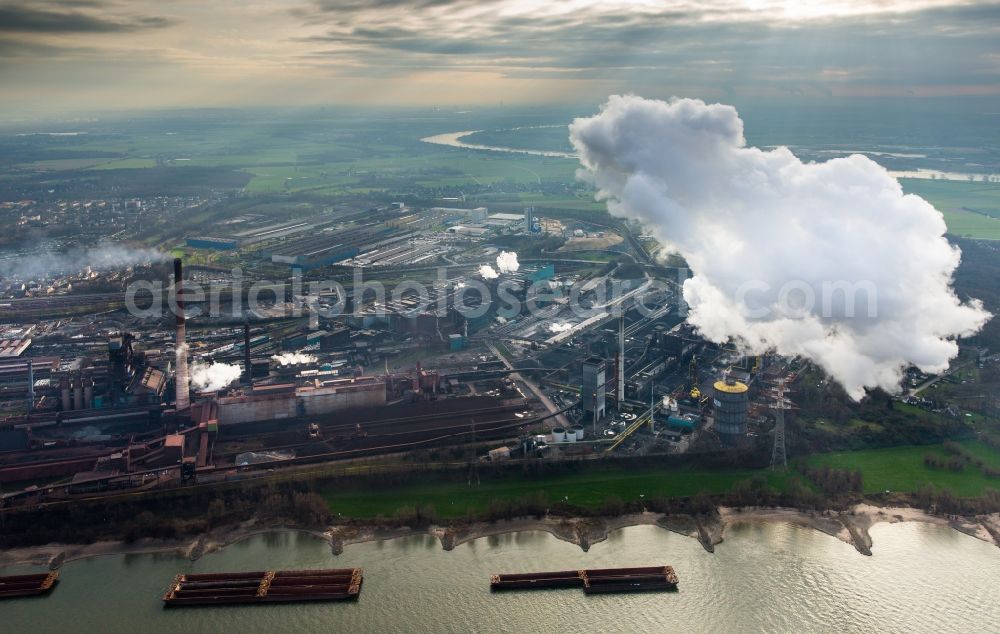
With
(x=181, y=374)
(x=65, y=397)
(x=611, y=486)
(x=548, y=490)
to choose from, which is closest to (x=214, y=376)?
(x=181, y=374)

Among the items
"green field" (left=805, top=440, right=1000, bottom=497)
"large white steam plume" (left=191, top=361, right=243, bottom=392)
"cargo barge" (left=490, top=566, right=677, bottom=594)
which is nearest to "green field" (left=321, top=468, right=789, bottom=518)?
"green field" (left=805, top=440, right=1000, bottom=497)

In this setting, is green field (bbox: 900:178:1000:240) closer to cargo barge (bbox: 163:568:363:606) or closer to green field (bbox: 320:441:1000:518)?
green field (bbox: 320:441:1000:518)

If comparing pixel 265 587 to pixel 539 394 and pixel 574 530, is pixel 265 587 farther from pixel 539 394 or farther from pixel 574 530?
pixel 539 394

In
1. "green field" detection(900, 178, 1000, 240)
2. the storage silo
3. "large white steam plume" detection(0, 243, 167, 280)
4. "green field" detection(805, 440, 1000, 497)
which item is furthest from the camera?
"green field" detection(900, 178, 1000, 240)

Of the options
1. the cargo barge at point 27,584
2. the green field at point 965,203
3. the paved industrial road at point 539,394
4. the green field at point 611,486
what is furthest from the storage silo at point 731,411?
the green field at point 965,203

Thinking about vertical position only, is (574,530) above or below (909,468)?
below

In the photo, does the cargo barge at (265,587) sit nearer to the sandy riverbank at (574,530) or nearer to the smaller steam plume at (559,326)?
the sandy riverbank at (574,530)

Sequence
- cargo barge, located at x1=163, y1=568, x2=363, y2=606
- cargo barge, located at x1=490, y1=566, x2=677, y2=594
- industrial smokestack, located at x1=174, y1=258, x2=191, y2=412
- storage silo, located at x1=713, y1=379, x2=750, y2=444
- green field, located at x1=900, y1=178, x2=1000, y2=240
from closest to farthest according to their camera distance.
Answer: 1. cargo barge, located at x1=163, y1=568, x2=363, y2=606
2. cargo barge, located at x1=490, y1=566, x2=677, y2=594
3. storage silo, located at x1=713, y1=379, x2=750, y2=444
4. industrial smokestack, located at x1=174, y1=258, x2=191, y2=412
5. green field, located at x1=900, y1=178, x2=1000, y2=240
